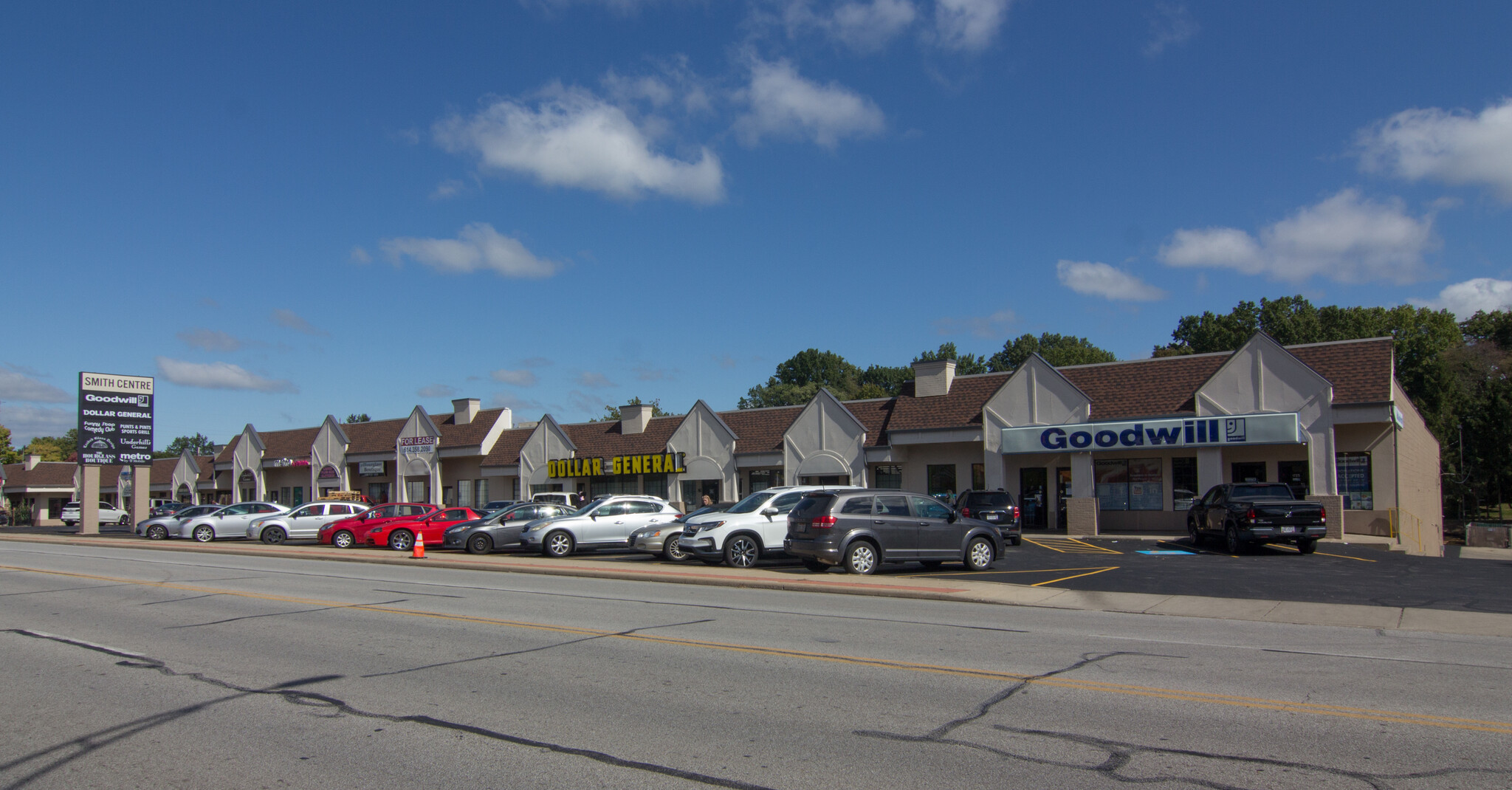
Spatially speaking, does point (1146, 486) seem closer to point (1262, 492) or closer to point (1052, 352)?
point (1262, 492)

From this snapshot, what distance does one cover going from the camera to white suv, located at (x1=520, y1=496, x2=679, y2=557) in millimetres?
24203

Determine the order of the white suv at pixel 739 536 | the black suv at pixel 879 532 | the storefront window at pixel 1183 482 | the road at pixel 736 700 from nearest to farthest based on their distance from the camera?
the road at pixel 736 700
the black suv at pixel 879 532
the white suv at pixel 739 536
the storefront window at pixel 1183 482

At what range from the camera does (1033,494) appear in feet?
112

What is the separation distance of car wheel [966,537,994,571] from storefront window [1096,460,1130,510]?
14761 millimetres

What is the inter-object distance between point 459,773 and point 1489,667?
9427 millimetres

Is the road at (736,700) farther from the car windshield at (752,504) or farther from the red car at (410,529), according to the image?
the red car at (410,529)

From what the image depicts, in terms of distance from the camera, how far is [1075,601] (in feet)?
47.1

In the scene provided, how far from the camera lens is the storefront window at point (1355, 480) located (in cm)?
2800

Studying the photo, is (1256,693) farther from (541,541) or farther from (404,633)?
(541,541)

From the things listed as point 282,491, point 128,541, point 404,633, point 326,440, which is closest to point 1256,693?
point 404,633

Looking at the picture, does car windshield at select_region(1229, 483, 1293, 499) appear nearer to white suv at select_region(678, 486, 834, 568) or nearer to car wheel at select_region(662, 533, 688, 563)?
white suv at select_region(678, 486, 834, 568)

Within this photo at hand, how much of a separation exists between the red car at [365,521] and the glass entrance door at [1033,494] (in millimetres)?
A: 20400

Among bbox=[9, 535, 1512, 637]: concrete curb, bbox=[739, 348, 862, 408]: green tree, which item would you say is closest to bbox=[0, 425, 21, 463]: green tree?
bbox=[739, 348, 862, 408]: green tree

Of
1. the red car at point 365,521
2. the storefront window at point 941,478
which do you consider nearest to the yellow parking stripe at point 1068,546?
the storefront window at point 941,478
